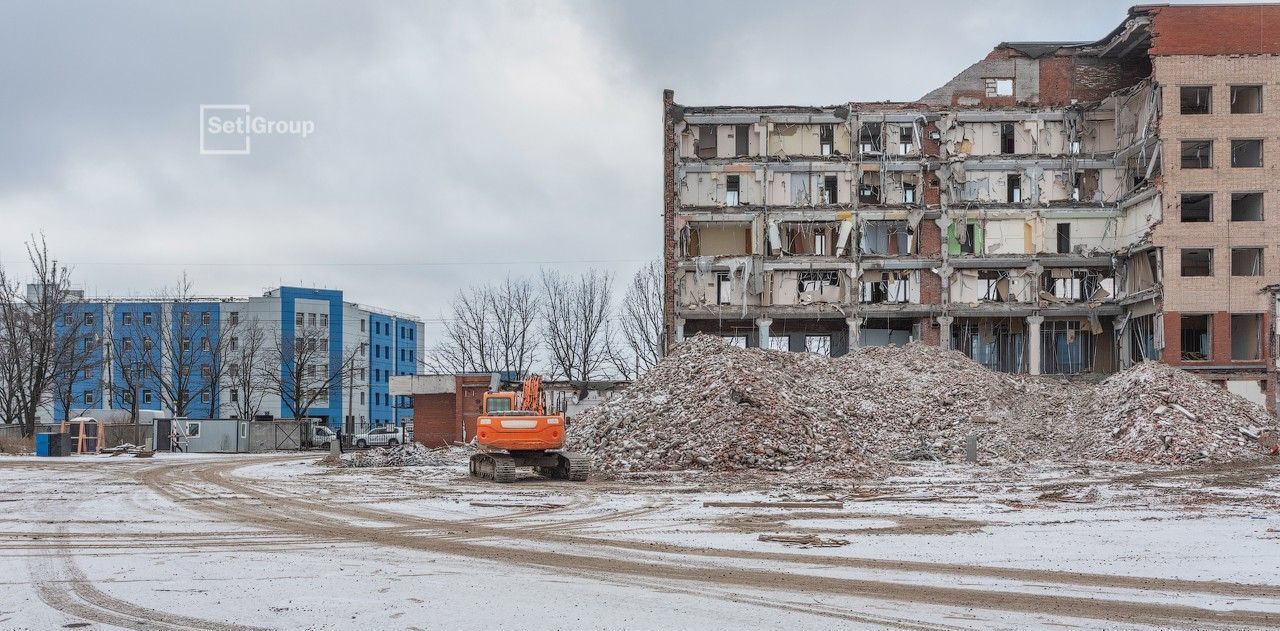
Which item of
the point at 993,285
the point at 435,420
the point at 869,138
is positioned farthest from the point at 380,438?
the point at 993,285

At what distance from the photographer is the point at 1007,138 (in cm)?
6262

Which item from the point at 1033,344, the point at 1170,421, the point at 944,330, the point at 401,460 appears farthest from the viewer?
the point at 944,330

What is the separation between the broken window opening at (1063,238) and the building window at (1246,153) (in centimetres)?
898

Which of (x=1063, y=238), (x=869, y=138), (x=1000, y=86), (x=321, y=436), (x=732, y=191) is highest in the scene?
(x=1000, y=86)

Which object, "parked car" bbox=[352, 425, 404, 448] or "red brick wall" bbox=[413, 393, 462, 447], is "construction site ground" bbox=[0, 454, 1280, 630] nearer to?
"red brick wall" bbox=[413, 393, 462, 447]

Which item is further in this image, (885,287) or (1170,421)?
(885,287)

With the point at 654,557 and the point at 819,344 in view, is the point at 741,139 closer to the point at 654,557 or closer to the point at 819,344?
the point at 819,344

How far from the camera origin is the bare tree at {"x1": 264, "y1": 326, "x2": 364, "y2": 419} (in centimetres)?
8200

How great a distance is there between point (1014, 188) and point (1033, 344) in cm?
926

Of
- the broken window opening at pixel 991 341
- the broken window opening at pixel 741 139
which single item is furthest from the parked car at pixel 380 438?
the broken window opening at pixel 991 341

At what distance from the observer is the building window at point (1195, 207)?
5560cm

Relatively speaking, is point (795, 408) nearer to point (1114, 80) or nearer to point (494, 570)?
point (494, 570)

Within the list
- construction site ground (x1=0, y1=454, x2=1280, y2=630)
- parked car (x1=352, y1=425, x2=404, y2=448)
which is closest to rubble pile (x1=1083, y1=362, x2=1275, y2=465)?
construction site ground (x1=0, y1=454, x2=1280, y2=630)

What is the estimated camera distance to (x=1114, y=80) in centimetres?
6300
